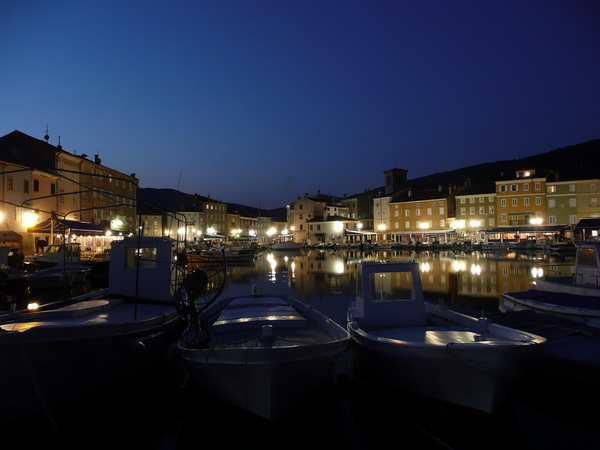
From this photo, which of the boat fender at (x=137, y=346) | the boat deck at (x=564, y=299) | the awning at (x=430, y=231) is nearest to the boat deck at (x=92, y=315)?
the boat fender at (x=137, y=346)

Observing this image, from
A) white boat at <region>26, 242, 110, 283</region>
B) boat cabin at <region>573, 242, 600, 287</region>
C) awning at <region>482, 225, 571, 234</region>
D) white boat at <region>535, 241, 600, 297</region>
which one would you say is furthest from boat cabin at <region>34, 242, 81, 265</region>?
awning at <region>482, 225, 571, 234</region>

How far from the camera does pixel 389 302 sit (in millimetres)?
9102

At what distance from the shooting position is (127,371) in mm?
8289

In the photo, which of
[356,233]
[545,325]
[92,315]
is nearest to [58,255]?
[92,315]

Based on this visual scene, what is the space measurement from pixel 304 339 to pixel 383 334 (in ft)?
5.78

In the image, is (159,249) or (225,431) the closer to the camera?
(225,431)

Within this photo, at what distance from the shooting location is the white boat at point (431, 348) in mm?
6180

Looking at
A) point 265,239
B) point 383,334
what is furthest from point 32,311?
point 265,239

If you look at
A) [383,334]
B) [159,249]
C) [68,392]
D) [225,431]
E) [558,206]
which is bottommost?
[225,431]

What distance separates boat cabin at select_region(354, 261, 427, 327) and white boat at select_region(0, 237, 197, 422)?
16.0 ft

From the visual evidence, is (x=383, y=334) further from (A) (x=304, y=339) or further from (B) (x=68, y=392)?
(B) (x=68, y=392)

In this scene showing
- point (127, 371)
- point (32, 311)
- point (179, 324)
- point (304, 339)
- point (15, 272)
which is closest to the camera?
point (304, 339)

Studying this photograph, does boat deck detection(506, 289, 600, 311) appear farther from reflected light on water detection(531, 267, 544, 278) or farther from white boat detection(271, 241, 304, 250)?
white boat detection(271, 241, 304, 250)

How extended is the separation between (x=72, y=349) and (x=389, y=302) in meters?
6.51
